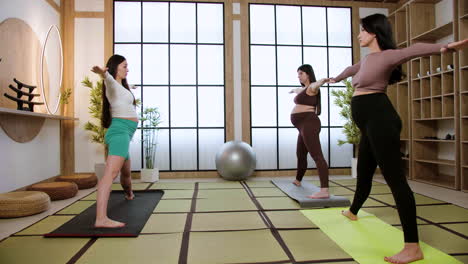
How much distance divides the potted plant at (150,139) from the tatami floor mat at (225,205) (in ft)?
4.81

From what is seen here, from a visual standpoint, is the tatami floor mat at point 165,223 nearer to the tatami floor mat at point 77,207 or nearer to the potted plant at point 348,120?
the tatami floor mat at point 77,207

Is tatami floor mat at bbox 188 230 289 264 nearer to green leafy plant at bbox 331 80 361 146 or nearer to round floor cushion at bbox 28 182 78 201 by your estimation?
round floor cushion at bbox 28 182 78 201

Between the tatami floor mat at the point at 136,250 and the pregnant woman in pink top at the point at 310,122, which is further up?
the pregnant woman in pink top at the point at 310,122

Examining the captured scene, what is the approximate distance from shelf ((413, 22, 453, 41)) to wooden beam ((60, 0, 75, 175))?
5.03m

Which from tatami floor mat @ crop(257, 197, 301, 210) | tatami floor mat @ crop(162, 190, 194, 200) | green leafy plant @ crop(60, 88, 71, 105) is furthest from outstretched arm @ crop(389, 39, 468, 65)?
green leafy plant @ crop(60, 88, 71, 105)

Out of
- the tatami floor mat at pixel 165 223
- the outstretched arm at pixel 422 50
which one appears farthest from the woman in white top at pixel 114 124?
the outstretched arm at pixel 422 50

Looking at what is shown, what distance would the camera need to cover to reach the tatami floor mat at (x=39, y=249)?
167 centimetres

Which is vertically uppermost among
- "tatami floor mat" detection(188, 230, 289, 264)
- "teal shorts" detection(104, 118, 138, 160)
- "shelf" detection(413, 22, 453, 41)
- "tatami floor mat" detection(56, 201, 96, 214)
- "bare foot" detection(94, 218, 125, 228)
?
"shelf" detection(413, 22, 453, 41)

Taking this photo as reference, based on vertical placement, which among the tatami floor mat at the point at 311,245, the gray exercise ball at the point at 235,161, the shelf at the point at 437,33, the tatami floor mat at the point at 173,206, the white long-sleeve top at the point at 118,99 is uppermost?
the shelf at the point at 437,33

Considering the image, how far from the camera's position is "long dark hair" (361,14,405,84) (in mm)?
1824

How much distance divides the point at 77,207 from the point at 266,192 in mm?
1951

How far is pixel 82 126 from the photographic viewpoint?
4637 millimetres

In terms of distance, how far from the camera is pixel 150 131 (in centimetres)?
470

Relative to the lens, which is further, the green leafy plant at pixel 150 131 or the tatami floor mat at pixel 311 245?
the green leafy plant at pixel 150 131
